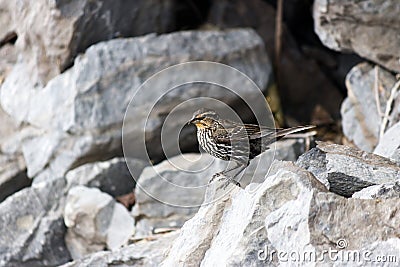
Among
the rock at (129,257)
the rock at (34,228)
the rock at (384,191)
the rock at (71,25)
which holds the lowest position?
the rock at (34,228)

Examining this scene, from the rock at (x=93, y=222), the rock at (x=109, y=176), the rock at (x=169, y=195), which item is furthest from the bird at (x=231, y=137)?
the rock at (x=109, y=176)

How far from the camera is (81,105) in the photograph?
6.23 metres

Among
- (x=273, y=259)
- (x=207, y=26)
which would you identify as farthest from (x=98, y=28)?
(x=273, y=259)

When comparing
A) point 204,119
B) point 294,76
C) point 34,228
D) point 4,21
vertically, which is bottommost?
point 34,228

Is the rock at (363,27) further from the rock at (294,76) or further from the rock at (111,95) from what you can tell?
the rock at (294,76)

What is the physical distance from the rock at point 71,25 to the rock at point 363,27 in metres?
1.61

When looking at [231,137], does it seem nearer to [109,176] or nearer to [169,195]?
[169,195]

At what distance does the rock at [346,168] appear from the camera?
3.43 m

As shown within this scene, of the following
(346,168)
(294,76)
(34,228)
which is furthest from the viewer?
(294,76)

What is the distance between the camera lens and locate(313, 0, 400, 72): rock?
5.71m

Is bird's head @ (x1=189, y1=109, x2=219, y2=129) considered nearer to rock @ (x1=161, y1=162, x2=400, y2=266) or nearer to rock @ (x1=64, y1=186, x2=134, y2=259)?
rock @ (x1=161, y1=162, x2=400, y2=266)

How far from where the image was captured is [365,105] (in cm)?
629

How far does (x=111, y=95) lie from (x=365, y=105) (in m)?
2.25

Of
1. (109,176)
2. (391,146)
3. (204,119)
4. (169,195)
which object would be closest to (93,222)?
(109,176)
